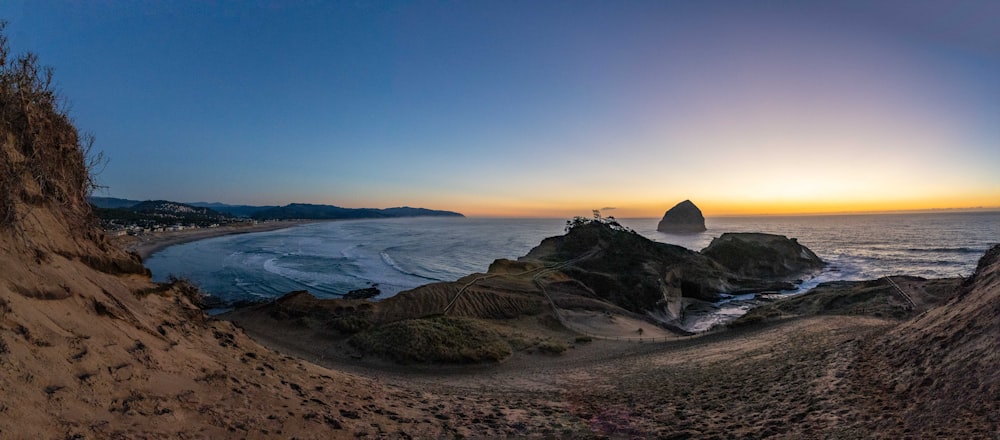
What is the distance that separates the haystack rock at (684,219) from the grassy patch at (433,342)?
167889 millimetres

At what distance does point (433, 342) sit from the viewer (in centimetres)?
1919

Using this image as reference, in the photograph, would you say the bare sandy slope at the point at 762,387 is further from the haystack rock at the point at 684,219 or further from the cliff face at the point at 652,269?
the haystack rock at the point at 684,219

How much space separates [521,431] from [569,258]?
43711 millimetres

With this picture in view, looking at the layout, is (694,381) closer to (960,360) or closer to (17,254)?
(960,360)

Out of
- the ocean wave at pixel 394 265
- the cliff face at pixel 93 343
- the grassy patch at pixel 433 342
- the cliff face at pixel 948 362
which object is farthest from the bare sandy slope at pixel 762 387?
the ocean wave at pixel 394 265

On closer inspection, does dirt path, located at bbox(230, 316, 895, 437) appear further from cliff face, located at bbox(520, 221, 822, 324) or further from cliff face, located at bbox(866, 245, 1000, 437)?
Result: cliff face, located at bbox(520, 221, 822, 324)

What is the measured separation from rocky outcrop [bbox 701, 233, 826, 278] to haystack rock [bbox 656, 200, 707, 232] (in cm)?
11910

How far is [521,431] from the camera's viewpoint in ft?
28.6

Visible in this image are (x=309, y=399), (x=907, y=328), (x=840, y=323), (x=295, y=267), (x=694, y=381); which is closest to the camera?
(x=309, y=399)

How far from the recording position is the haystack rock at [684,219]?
580 feet

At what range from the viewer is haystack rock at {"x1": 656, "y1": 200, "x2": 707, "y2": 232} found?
176750 millimetres

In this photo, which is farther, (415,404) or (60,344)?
(415,404)

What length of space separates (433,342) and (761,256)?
5097 centimetres

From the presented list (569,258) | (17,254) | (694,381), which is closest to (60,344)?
(17,254)
